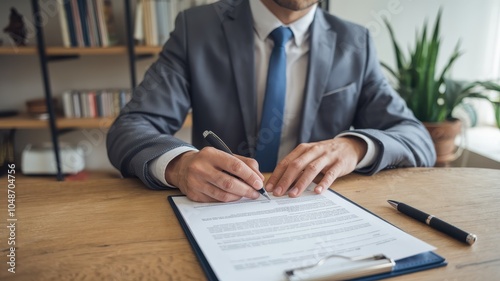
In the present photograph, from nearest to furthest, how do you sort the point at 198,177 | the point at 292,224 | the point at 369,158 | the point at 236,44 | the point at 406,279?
the point at 406,279 < the point at 292,224 < the point at 198,177 < the point at 369,158 < the point at 236,44

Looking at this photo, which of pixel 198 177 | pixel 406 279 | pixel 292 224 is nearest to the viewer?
pixel 406 279

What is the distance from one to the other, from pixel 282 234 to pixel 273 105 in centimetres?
62

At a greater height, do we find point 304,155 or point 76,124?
point 304,155

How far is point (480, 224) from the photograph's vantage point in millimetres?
585

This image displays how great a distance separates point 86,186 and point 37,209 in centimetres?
12

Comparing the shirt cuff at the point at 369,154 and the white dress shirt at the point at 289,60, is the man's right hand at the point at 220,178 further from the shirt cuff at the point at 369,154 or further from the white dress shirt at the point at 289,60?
the white dress shirt at the point at 289,60

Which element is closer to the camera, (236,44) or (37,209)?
(37,209)

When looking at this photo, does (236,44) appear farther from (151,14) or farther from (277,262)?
(151,14)

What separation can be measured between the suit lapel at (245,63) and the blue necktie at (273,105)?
32 millimetres

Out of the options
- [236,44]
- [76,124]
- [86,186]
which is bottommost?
[76,124]

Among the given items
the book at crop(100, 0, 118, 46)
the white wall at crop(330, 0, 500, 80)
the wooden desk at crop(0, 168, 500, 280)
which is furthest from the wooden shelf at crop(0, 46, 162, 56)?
the wooden desk at crop(0, 168, 500, 280)

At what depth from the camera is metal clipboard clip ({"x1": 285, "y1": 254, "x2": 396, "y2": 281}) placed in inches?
16.6

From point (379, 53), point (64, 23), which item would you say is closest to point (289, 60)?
point (379, 53)

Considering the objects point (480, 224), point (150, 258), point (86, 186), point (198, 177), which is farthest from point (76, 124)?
point (480, 224)
